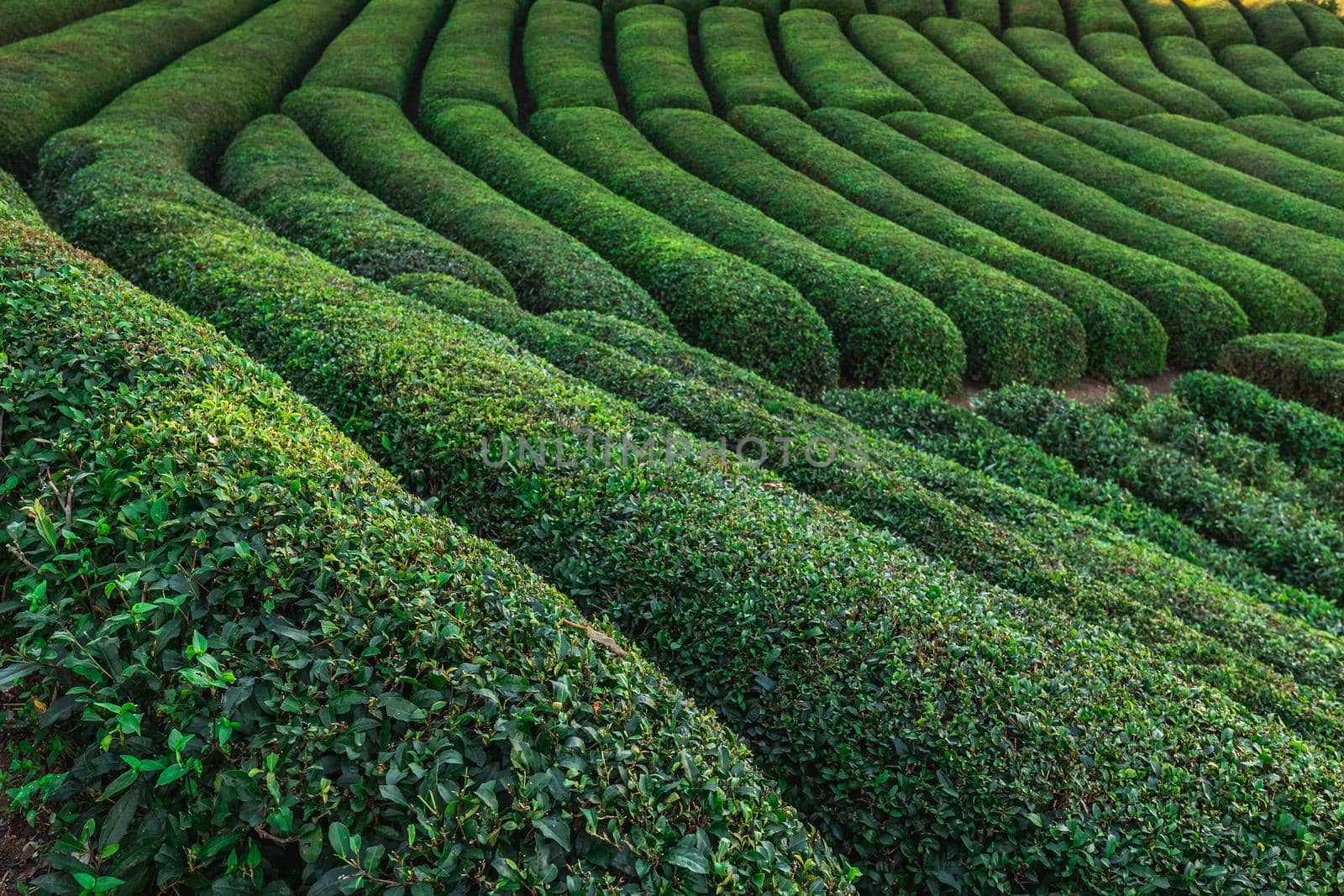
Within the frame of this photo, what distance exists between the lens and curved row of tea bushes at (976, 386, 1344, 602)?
10.4 m

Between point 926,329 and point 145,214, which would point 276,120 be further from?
point 926,329

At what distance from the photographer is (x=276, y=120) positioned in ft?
74.3

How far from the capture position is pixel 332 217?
14.9m

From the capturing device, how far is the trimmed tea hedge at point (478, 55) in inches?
1126

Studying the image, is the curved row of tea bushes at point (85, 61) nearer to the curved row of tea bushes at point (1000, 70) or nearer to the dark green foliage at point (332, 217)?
the dark green foliage at point (332, 217)

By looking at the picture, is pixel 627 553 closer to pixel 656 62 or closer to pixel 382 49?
pixel 382 49

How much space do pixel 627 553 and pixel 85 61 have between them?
2716 centimetres

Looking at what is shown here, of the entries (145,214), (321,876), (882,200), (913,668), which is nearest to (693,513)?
(913,668)

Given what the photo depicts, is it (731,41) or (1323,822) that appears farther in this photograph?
(731,41)

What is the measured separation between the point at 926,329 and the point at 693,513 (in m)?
10.9

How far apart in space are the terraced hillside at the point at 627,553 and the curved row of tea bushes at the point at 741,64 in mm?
14154

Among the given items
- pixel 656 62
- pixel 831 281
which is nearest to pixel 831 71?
pixel 656 62

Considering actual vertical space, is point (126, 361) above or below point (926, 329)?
above

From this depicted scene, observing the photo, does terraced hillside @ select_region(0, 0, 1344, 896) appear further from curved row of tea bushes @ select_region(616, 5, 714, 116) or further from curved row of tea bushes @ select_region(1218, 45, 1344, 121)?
curved row of tea bushes @ select_region(1218, 45, 1344, 121)
